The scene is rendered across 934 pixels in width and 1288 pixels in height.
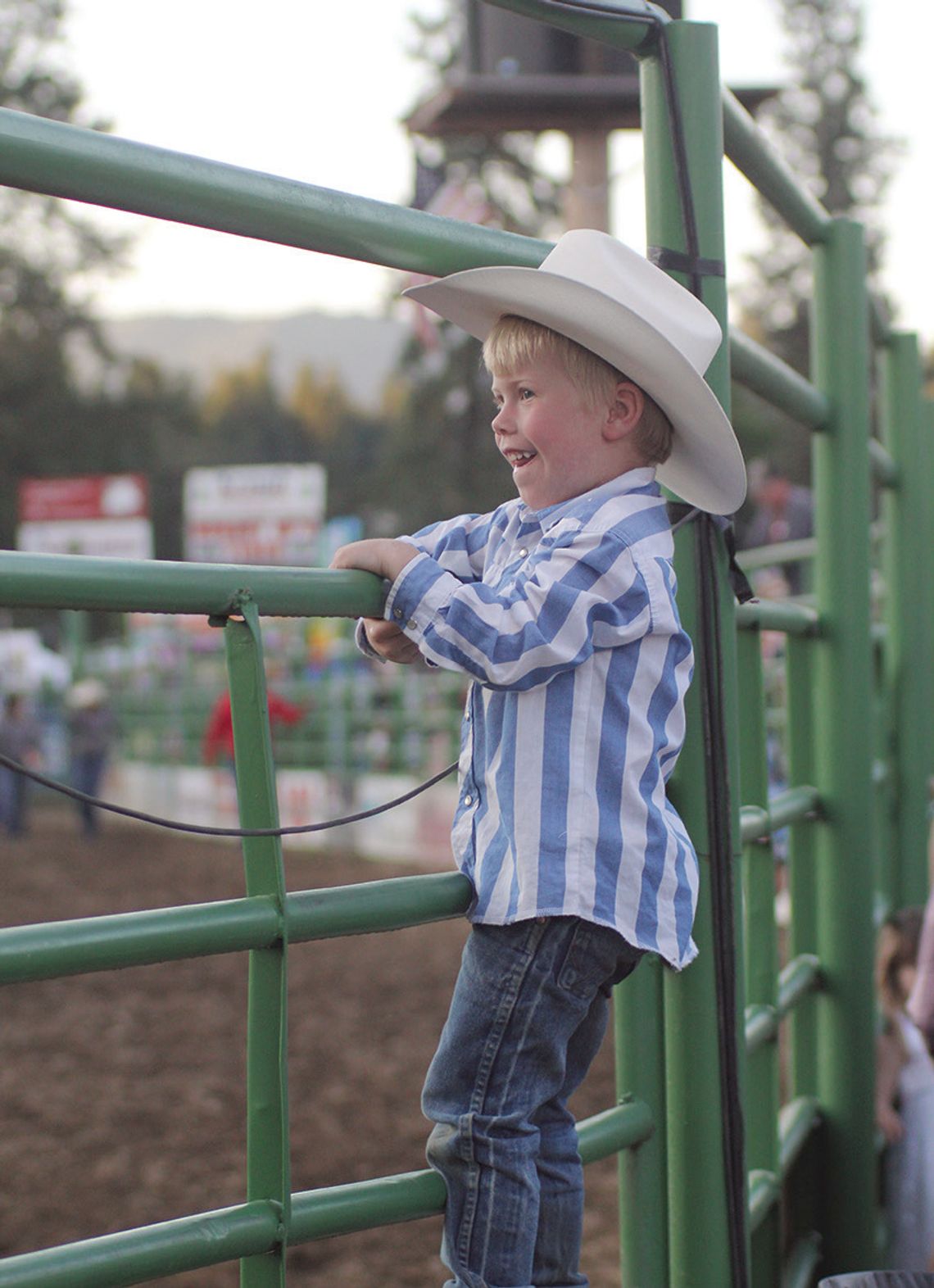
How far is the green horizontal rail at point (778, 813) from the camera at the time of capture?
2.10 meters

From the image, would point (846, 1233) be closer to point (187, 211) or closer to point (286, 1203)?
point (286, 1203)

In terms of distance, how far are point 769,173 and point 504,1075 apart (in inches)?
58.7

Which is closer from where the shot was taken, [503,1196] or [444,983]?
[503,1196]

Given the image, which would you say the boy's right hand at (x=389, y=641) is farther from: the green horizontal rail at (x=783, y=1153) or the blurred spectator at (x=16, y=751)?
the blurred spectator at (x=16, y=751)

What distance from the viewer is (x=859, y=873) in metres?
2.71

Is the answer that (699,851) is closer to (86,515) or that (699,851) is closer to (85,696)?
(85,696)

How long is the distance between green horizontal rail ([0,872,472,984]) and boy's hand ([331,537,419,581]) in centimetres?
31

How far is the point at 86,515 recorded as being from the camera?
2352cm

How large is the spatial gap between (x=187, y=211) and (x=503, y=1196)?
3.20 ft

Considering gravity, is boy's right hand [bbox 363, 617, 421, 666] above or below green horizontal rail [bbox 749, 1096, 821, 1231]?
above

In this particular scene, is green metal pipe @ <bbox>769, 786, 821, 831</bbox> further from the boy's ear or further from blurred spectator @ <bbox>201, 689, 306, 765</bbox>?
blurred spectator @ <bbox>201, 689, 306, 765</bbox>

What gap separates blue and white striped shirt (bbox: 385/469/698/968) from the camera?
1.42 metres

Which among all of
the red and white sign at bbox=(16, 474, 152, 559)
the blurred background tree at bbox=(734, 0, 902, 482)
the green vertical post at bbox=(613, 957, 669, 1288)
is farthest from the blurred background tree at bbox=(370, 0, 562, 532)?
the green vertical post at bbox=(613, 957, 669, 1288)

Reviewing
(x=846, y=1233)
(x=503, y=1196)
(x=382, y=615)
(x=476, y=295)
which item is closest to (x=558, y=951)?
(x=503, y=1196)
